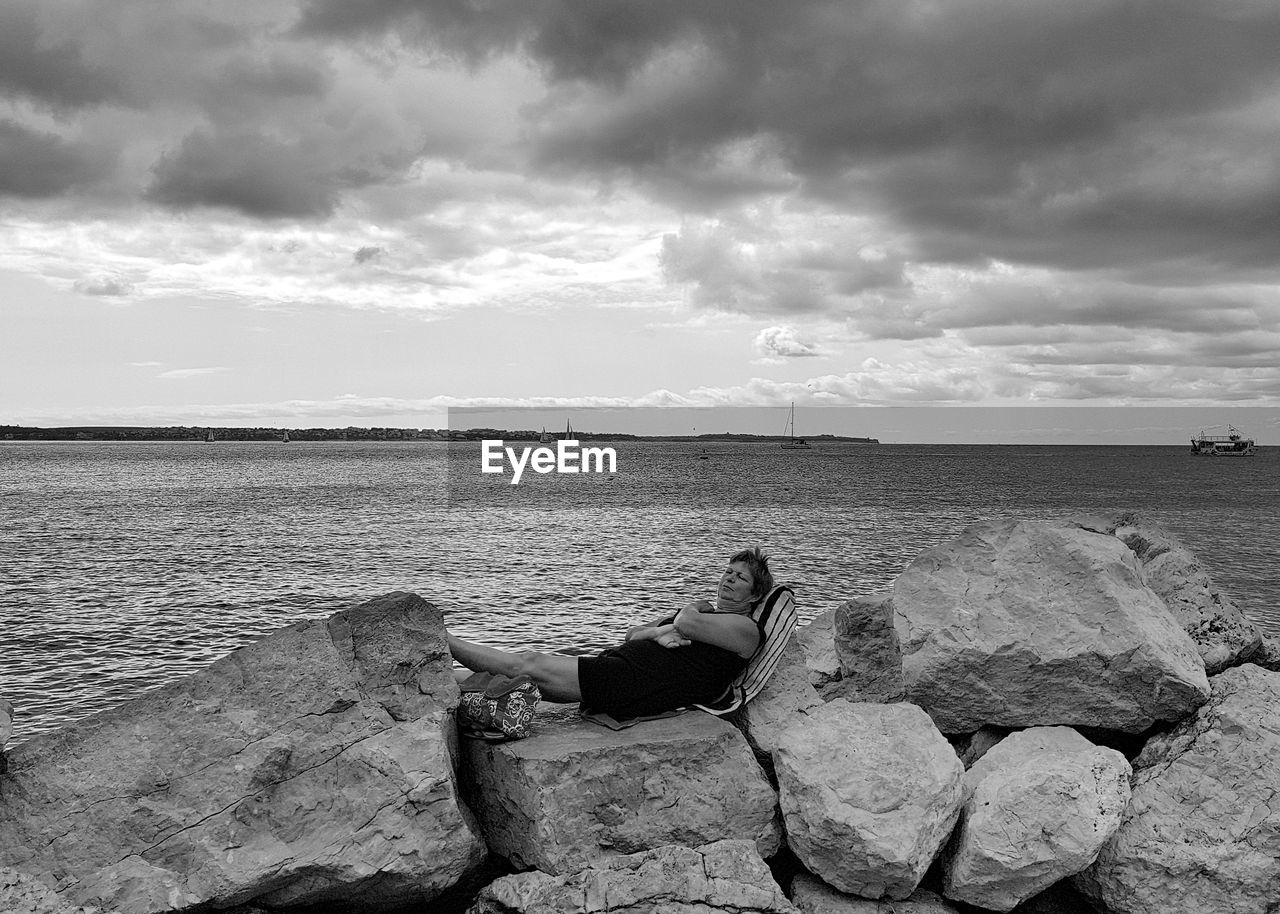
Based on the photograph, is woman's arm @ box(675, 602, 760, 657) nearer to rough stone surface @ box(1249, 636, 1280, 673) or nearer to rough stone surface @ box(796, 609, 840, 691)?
rough stone surface @ box(796, 609, 840, 691)

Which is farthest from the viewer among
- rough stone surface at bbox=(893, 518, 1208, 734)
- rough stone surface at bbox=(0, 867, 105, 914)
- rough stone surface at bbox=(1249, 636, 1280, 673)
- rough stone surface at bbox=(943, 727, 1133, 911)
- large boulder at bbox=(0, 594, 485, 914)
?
rough stone surface at bbox=(1249, 636, 1280, 673)

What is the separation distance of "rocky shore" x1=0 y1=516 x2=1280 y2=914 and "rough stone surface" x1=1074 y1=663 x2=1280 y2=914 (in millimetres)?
15

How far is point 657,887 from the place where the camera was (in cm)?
581

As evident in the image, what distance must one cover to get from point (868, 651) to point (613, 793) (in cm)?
298

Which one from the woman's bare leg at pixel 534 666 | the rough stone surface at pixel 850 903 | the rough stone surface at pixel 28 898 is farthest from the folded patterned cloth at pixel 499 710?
the rough stone surface at pixel 28 898

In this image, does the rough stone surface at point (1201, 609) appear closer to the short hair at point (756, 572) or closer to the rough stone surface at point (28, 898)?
the short hair at point (756, 572)

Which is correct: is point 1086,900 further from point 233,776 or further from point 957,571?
point 233,776

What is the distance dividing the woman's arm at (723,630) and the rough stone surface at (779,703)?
1.17 feet

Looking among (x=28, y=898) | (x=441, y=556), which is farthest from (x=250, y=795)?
(x=441, y=556)

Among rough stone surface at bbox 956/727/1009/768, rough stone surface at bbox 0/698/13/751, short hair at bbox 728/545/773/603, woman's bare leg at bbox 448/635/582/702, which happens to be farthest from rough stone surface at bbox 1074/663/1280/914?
rough stone surface at bbox 0/698/13/751

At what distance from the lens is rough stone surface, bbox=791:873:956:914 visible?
616 cm

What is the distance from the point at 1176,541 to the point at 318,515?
170 feet

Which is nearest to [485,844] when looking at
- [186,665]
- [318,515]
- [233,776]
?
[233,776]

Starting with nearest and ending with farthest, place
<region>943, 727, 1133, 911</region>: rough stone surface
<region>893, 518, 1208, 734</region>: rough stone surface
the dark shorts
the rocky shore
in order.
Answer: the rocky shore → <region>943, 727, 1133, 911</region>: rough stone surface → the dark shorts → <region>893, 518, 1208, 734</region>: rough stone surface
